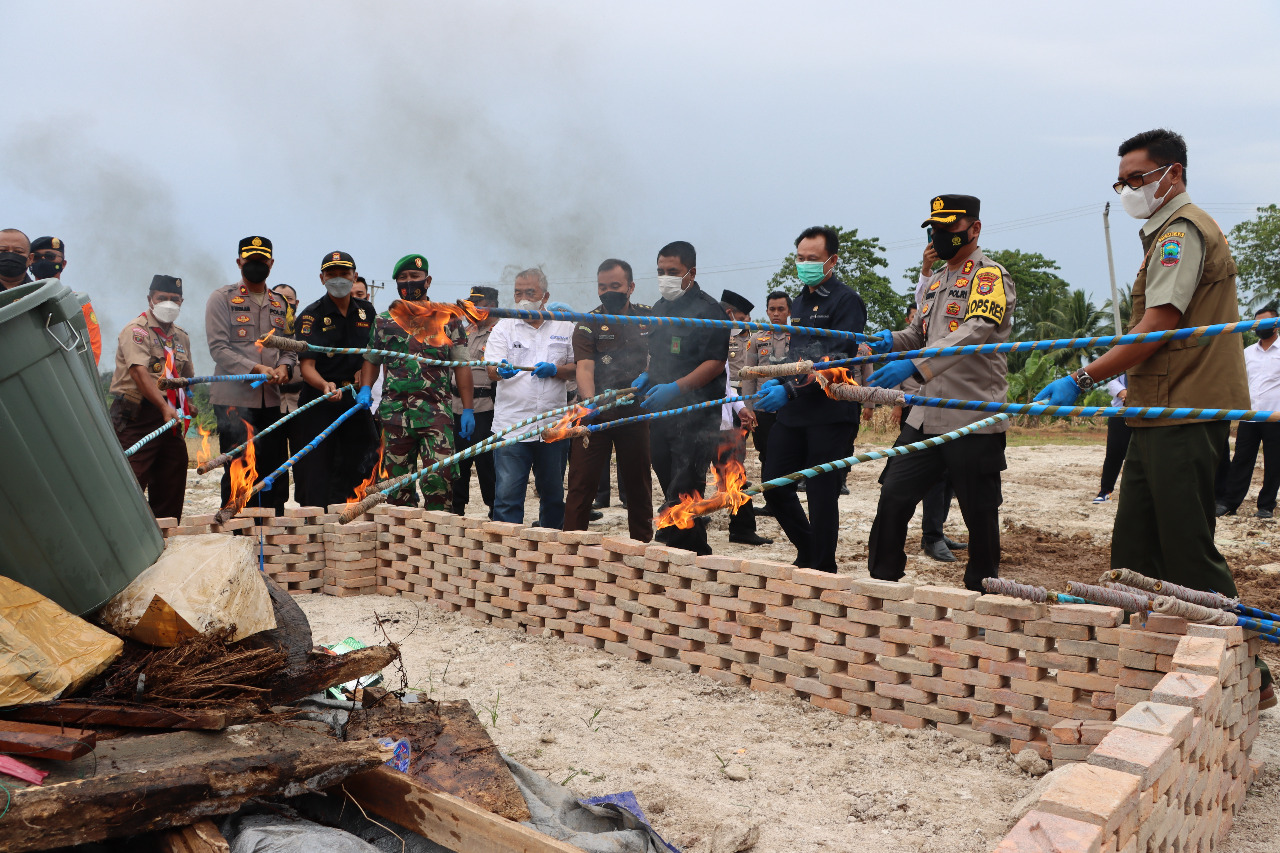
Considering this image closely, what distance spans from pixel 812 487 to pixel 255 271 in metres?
4.65

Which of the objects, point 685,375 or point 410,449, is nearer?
point 685,375

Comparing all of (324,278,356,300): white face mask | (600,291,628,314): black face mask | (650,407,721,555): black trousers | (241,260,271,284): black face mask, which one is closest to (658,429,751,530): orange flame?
(650,407,721,555): black trousers

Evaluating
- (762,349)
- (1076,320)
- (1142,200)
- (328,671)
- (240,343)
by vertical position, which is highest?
(1142,200)

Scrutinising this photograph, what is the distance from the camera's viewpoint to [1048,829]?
1907mm

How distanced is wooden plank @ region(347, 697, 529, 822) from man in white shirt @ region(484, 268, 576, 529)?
3.08 metres

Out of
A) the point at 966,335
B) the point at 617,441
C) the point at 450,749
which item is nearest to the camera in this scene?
the point at 450,749

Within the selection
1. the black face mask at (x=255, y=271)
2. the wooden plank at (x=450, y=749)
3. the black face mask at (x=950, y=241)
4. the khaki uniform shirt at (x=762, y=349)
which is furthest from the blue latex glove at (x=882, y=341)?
the black face mask at (x=255, y=271)

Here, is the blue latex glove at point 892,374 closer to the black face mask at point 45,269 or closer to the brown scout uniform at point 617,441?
the brown scout uniform at point 617,441

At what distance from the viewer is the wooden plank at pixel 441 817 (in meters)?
2.45

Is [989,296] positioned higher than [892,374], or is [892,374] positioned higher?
[989,296]

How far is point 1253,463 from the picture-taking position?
9391 millimetres

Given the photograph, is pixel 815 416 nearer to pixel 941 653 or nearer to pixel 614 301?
pixel 614 301

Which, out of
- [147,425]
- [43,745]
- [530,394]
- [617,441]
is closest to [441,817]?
[43,745]

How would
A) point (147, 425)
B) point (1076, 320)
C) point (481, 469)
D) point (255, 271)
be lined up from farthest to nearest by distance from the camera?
1. point (1076, 320)
2. point (481, 469)
3. point (255, 271)
4. point (147, 425)
